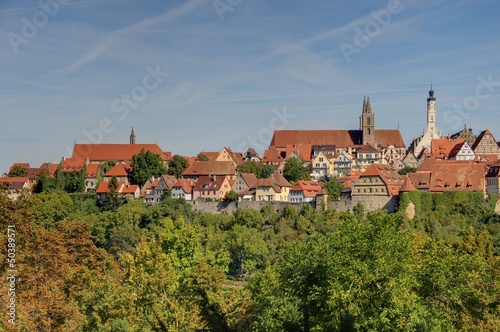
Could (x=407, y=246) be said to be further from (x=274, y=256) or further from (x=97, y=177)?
(x=97, y=177)

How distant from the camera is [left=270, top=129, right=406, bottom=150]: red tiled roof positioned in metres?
93.0

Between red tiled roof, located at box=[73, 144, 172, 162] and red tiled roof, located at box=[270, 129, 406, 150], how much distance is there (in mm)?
15133

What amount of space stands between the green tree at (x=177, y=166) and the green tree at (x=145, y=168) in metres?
0.90

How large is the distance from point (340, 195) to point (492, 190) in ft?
41.6

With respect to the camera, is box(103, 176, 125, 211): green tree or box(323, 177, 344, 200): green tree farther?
box(103, 176, 125, 211): green tree

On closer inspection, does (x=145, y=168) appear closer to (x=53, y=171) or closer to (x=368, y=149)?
(x=53, y=171)

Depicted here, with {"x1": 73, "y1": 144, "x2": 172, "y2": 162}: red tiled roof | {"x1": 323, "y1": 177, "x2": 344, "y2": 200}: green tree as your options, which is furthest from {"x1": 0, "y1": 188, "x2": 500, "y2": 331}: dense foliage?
{"x1": 73, "y1": 144, "x2": 172, "y2": 162}: red tiled roof

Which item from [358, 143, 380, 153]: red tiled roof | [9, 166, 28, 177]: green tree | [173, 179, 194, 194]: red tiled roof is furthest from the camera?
[9, 166, 28, 177]: green tree

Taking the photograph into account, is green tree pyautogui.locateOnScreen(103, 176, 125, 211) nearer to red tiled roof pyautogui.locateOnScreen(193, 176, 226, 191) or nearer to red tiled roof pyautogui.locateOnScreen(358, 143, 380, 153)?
red tiled roof pyautogui.locateOnScreen(193, 176, 226, 191)

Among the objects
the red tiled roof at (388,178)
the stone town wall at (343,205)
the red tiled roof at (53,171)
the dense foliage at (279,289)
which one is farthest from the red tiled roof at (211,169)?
the dense foliage at (279,289)

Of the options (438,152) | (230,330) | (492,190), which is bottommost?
(230,330)

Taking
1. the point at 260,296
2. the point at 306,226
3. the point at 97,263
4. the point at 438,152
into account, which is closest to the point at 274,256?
the point at 306,226

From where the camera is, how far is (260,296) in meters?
26.2

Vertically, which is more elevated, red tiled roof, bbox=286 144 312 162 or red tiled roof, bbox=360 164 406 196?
red tiled roof, bbox=286 144 312 162
